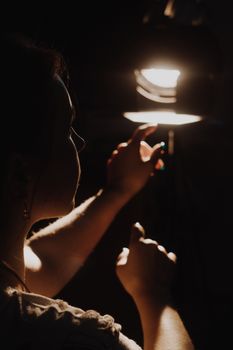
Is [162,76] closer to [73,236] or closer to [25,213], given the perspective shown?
[73,236]

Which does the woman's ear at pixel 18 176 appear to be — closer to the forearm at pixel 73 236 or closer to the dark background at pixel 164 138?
the dark background at pixel 164 138

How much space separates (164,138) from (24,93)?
235cm

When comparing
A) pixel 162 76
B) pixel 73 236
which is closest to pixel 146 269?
pixel 73 236

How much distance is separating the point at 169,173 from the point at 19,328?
129 centimetres

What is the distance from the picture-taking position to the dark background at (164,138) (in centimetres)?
157

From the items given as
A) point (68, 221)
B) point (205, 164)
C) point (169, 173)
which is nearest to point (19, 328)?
point (68, 221)

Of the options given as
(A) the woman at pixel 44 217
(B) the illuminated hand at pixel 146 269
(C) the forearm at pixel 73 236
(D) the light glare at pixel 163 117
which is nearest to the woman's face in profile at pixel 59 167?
(A) the woman at pixel 44 217

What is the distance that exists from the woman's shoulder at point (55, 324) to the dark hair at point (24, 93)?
244 mm

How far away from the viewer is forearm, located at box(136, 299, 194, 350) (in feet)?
2.67

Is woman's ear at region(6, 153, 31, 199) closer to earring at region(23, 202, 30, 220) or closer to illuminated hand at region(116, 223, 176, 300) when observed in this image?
earring at region(23, 202, 30, 220)

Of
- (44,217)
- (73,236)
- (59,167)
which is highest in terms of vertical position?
(59,167)

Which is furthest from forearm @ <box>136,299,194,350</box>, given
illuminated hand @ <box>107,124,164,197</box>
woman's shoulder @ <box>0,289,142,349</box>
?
illuminated hand @ <box>107,124,164,197</box>

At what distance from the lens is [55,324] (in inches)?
26.9

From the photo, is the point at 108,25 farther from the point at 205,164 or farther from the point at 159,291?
the point at 159,291
